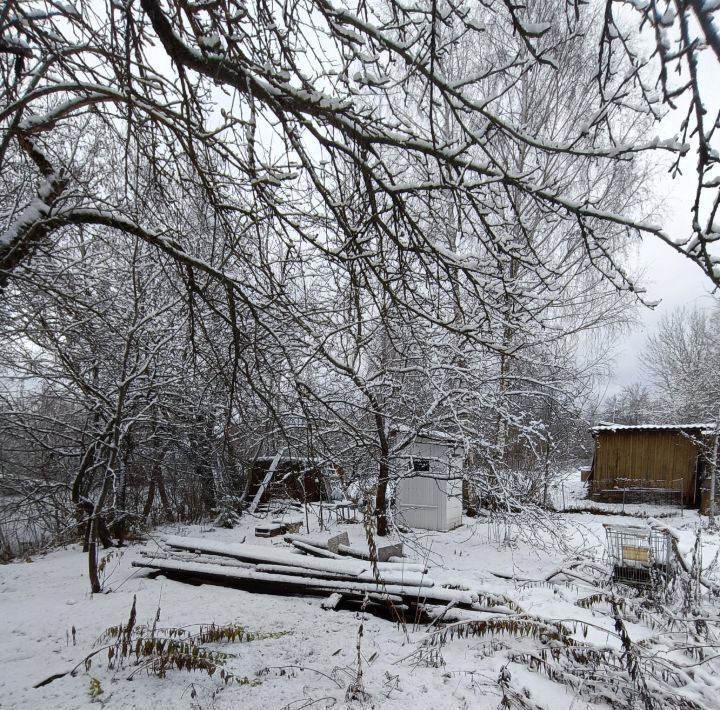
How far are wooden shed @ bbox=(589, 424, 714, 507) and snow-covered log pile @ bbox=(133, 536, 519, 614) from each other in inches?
541

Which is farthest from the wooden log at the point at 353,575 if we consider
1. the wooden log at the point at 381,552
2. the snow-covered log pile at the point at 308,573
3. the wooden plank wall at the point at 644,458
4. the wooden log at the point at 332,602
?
the wooden plank wall at the point at 644,458

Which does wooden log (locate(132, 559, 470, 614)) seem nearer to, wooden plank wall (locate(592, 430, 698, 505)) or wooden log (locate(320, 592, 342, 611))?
wooden log (locate(320, 592, 342, 611))

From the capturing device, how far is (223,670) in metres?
3.90

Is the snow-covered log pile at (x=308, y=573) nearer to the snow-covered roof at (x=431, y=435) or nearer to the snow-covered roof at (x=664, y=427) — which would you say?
the snow-covered roof at (x=431, y=435)

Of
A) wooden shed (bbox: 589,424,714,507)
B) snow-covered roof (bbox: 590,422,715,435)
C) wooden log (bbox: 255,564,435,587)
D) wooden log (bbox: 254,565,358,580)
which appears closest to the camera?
wooden log (bbox: 255,564,435,587)

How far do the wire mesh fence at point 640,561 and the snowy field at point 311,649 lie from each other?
1.58 ft

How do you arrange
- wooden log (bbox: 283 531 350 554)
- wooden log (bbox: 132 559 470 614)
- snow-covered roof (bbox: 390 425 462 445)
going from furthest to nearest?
snow-covered roof (bbox: 390 425 462 445) → wooden log (bbox: 283 531 350 554) → wooden log (bbox: 132 559 470 614)

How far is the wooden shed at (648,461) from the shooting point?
17141 mm

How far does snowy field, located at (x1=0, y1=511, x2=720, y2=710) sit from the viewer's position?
362cm

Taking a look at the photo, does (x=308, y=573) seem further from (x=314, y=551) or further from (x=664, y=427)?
(x=664, y=427)

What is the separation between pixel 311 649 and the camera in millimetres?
4664

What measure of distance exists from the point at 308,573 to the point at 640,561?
431cm

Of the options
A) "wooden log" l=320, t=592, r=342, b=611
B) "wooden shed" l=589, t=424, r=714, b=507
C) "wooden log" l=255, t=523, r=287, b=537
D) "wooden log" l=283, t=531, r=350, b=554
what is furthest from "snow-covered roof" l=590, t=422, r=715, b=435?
"wooden log" l=320, t=592, r=342, b=611

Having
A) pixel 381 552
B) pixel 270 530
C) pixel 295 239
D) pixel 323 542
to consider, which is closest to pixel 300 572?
pixel 381 552
